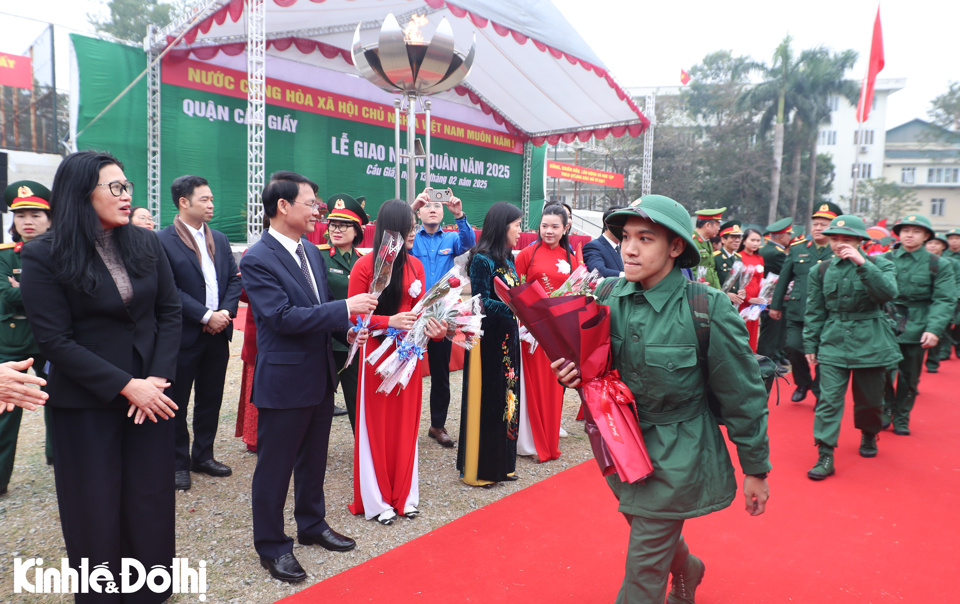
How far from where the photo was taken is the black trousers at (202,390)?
3.73 m

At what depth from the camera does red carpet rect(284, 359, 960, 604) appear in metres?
2.64

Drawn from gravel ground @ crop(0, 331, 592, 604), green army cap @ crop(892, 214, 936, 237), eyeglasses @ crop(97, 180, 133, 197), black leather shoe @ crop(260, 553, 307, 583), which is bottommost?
gravel ground @ crop(0, 331, 592, 604)

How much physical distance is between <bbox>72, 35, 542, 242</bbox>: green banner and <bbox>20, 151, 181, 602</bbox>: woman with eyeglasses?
924cm

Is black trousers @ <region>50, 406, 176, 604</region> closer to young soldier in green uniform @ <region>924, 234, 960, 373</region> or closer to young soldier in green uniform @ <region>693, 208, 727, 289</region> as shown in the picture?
young soldier in green uniform @ <region>693, 208, 727, 289</region>

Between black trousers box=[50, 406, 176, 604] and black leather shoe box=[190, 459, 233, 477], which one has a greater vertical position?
black trousers box=[50, 406, 176, 604]

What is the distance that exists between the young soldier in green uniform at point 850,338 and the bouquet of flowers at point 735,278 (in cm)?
171

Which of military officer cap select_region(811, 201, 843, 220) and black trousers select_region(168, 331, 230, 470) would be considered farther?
military officer cap select_region(811, 201, 843, 220)

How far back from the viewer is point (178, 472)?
3715mm

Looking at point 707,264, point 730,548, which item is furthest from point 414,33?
point 730,548

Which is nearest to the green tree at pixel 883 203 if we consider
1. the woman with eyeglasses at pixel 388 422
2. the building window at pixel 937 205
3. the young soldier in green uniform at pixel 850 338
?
the building window at pixel 937 205

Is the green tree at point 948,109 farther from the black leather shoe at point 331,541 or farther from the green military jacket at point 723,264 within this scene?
the black leather shoe at point 331,541

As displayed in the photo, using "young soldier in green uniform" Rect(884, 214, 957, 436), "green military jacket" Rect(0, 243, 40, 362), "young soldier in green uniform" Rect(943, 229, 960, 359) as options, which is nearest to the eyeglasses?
"green military jacket" Rect(0, 243, 40, 362)

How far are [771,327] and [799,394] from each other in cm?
134

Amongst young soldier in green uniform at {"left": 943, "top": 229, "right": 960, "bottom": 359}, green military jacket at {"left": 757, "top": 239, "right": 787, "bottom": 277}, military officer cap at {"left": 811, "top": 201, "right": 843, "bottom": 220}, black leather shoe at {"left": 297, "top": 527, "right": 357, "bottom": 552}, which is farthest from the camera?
young soldier in green uniform at {"left": 943, "top": 229, "right": 960, "bottom": 359}
